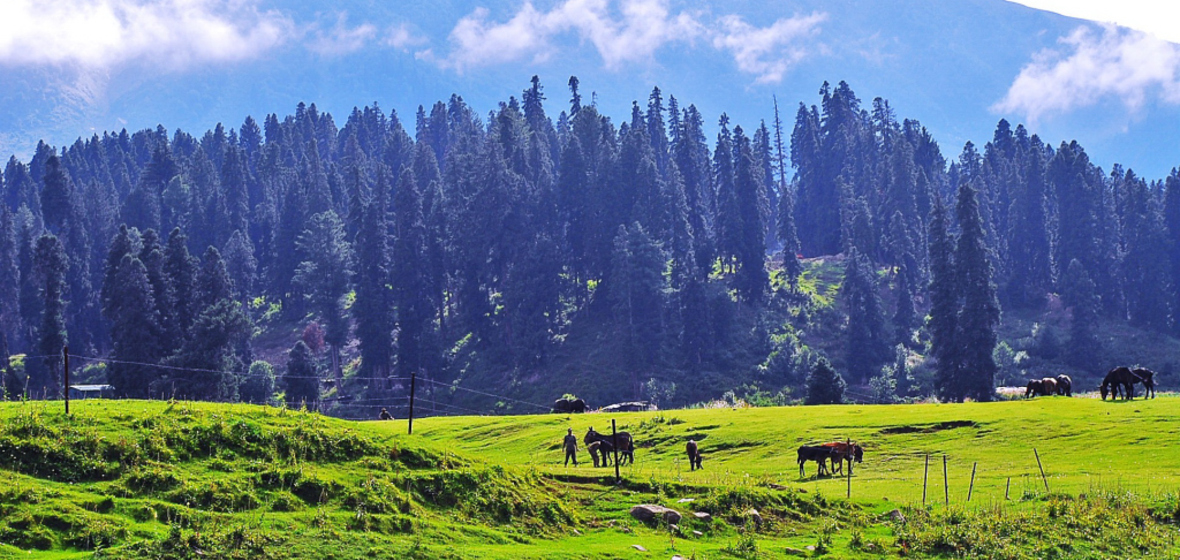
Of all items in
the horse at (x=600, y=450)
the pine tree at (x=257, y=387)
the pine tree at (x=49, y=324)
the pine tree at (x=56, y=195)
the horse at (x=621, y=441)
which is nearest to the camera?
the horse at (x=600, y=450)

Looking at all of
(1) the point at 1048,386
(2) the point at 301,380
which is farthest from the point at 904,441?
(2) the point at 301,380

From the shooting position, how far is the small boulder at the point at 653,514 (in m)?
31.5

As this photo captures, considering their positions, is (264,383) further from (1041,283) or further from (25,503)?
(1041,283)

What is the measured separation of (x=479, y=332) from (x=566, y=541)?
99.8m

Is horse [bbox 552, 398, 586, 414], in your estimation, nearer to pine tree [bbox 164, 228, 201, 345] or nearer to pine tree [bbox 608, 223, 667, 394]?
pine tree [bbox 164, 228, 201, 345]

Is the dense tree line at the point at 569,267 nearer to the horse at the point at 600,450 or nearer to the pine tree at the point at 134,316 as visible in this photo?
the pine tree at the point at 134,316

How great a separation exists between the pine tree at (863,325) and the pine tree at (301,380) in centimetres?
5303

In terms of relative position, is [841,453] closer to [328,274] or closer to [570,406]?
[570,406]

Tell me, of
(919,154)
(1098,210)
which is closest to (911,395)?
(1098,210)

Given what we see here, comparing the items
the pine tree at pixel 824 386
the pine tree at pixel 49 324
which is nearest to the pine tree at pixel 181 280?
the pine tree at pixel 49 324

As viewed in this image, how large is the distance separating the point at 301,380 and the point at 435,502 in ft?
244

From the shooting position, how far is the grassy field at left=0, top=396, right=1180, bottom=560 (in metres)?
24.7

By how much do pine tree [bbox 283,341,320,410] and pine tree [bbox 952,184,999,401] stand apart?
5595cm

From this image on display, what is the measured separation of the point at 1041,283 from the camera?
14250 cm
